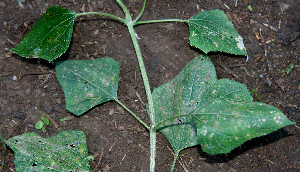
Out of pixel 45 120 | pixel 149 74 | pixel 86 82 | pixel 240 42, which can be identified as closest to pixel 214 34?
pixel 240 42

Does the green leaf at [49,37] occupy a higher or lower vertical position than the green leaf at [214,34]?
higher

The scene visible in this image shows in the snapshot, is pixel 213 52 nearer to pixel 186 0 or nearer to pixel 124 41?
pixel 186 0

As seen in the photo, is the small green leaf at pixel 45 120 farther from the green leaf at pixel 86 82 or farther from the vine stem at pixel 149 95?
the vine stem at pixel 149 95

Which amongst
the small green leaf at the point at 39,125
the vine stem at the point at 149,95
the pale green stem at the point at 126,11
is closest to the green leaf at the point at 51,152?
the small green leaf at the point at 39,125

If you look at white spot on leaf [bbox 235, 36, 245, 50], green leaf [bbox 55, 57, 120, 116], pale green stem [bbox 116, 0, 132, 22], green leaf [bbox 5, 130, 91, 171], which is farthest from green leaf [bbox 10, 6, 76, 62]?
white spot on leaf [bbox 235, 36, 245, 50]

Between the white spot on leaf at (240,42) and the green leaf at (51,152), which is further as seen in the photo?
the white spot on leaf at (240,42)

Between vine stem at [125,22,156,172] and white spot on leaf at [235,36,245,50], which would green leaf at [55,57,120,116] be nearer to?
vine stem at [125,22,156,172]
